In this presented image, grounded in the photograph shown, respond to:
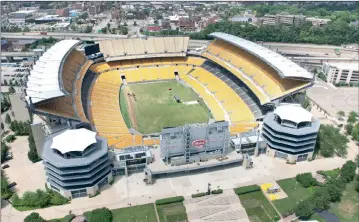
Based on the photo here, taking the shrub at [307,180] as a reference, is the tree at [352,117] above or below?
above

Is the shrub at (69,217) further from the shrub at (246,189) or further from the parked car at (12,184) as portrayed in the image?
the shrub at (246,189)

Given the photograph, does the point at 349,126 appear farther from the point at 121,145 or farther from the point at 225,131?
the point at 121,145

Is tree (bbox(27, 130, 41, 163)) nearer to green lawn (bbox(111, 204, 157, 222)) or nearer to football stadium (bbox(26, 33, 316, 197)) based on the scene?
football stadium (bbox(26, 33, 316, 197))

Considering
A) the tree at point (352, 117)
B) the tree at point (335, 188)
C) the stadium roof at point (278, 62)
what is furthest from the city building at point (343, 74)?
the tree at point (335, 188)

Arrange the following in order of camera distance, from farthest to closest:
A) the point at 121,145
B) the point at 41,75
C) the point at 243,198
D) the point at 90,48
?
the point at 90,48
the point at 41,75
the point at 121,145
the point at 243,198

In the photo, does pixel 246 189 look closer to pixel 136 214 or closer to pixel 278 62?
pixel 136 214

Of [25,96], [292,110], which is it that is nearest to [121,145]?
[25,96]
